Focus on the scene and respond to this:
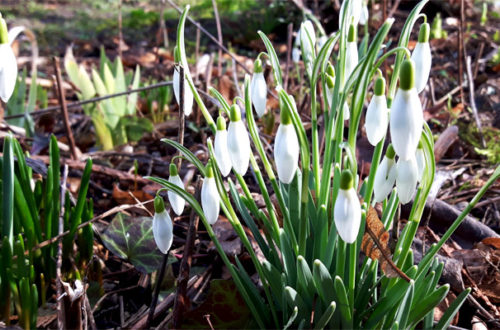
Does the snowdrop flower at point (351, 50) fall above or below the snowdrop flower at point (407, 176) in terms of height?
above

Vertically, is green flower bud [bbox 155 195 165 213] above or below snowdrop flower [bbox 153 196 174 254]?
above

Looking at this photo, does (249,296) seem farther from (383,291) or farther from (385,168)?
(385,168)

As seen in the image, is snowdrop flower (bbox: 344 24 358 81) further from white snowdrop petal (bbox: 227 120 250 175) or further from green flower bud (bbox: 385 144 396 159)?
white snowdrop petal (bbox: 227 120 250 175)

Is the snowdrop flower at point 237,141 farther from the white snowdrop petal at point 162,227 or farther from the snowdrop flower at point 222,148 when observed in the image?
the white snowdrop petal at point 162,227

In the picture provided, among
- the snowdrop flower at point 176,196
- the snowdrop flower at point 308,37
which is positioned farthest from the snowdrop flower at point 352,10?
the snowdrop flower at point 176,196

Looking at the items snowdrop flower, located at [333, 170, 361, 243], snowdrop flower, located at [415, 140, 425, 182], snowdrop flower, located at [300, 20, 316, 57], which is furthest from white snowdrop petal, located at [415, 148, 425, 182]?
snowdrop flower, located at [300, 20, 316, 57]

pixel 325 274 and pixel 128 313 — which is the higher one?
pixel 325 274

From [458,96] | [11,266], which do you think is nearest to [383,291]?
[11,266]
